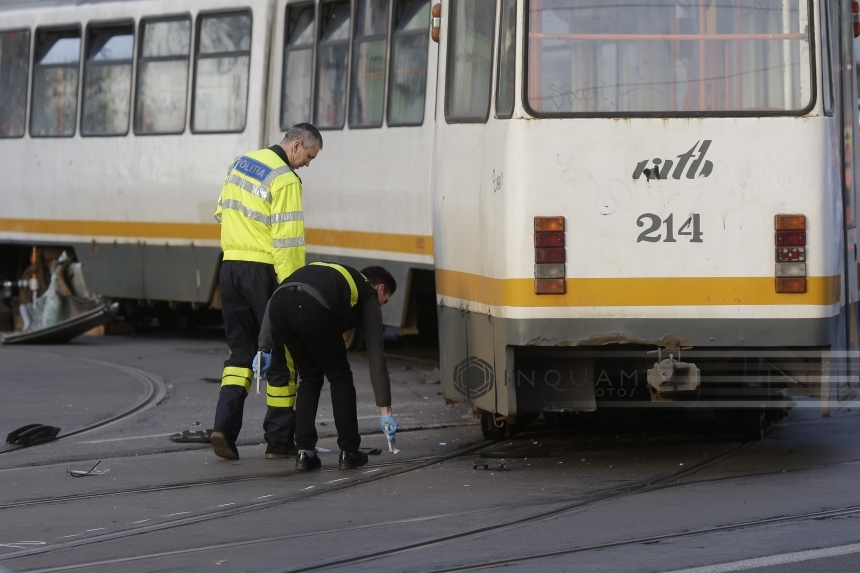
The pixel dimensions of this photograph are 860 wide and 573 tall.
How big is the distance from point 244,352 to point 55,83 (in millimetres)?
9125

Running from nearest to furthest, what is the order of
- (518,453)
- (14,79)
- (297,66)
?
(518,453) → (297,66) → (14,79)

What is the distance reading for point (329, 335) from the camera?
26.2ft

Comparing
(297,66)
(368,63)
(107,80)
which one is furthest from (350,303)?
(107,80)

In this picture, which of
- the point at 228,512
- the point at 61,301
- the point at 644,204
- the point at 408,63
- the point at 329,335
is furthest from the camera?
the point at 61,301

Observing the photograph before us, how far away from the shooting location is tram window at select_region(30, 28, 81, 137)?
54.4ft

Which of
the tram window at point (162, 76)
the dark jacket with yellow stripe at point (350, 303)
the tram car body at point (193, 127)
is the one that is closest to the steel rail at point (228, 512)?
the dark jacket with yellow stripe at point (350, 303)

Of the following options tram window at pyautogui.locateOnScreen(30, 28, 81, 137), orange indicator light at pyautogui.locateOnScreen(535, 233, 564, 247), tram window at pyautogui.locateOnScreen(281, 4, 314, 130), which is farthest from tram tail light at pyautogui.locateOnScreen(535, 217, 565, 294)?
tram window at pyautogui.locateOnScreen(30, 28, 81, 137)

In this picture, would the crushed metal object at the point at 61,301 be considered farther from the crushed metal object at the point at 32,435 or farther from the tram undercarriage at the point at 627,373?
the tram undercarriage at the point at 627,373

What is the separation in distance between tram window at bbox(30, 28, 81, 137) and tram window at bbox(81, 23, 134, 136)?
19cm

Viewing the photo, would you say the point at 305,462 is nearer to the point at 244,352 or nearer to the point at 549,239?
the point at 244,352

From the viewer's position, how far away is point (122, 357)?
14.5m

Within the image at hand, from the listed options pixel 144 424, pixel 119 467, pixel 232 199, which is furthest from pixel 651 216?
pixel 144 424

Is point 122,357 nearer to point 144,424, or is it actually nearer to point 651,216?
point 144,424

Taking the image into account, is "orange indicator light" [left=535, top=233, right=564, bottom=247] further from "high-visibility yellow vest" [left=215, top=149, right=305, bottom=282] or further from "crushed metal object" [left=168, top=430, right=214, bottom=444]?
"crushed metal object" [left=168, top=430, right=214, bottom=444]
